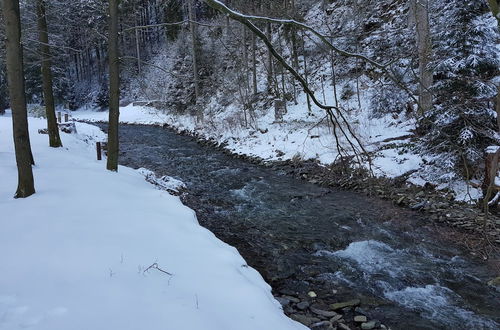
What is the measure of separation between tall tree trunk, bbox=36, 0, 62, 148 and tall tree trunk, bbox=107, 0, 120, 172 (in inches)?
123

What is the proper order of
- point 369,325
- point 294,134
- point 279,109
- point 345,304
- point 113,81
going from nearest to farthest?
1. point 369,325
2. point 345,304
3. point 113,81
4. point 294,134
5. point 279,109

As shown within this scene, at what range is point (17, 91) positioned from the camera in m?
6.12

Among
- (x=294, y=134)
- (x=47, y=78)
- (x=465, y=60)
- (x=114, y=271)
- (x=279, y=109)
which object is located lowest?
(x=114, y=271)

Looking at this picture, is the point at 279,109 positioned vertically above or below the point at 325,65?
below

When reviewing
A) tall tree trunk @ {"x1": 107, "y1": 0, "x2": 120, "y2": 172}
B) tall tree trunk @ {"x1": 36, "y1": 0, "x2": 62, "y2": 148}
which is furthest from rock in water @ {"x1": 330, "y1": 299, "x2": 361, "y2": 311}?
tall tree trunk @ {"x1": 36, "y1": 0, "x2": 62, "y2": 148}

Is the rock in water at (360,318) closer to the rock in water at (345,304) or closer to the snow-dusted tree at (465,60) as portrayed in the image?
the rock in water at (345,304)

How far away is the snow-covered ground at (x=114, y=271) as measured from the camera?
325 centimetres

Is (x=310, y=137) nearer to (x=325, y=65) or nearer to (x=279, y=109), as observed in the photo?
(x=279, y=109)

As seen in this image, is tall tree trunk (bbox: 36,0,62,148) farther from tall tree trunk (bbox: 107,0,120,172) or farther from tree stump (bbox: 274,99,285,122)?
tree stump (bbox: 274,99,285,122)

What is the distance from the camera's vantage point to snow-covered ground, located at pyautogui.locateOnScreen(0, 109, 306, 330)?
128 inches

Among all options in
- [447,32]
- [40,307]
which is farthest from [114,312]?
[447,32]

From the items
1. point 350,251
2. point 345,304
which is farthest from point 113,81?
point 345,304

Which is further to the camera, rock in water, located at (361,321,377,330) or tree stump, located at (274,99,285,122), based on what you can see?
tree stump, located at (274,99,285,122)

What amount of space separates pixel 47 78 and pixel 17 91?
686 centimetres
